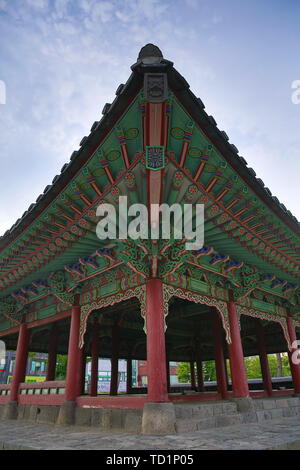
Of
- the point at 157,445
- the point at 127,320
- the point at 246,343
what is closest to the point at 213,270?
the point at 157,445

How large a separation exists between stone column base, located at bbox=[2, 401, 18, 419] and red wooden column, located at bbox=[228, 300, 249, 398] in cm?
734

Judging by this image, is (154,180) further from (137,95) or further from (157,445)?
(157,445)

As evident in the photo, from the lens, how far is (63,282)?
953cm

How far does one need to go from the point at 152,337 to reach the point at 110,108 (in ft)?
14.9

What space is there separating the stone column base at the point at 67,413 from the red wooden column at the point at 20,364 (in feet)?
11.4

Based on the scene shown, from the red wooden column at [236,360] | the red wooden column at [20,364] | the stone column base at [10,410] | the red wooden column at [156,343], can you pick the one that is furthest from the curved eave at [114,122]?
the stone column base at [10,410]

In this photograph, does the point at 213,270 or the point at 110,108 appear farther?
the point at 213,270

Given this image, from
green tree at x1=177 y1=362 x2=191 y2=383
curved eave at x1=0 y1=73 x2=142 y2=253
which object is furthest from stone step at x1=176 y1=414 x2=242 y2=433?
green tree at x1=177 y1=362 x2=191 y2=383

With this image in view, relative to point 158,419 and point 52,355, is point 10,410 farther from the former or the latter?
point 158,419

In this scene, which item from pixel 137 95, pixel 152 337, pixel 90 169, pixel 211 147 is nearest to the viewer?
pixel 137 95

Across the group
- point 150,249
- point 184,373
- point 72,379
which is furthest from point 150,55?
point 184,373

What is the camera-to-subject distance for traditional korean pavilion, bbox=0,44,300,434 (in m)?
4.77

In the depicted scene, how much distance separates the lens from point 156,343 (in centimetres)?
650

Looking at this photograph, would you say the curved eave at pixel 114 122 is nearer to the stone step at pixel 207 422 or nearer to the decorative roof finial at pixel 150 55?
the decorative roof finial at pixel 150 55
